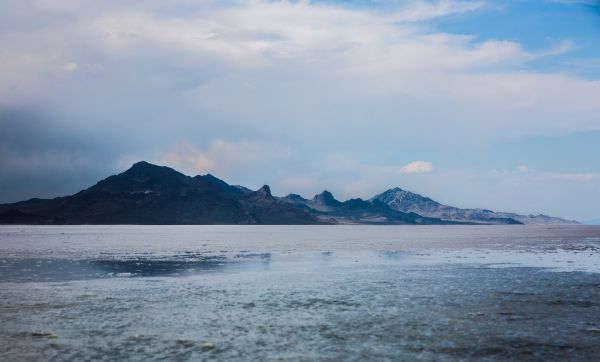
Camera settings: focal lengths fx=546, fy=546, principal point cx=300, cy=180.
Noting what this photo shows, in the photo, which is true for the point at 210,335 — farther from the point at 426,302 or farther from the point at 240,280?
the point at 240,280

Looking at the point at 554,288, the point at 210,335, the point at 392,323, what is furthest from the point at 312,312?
the point at 554,288

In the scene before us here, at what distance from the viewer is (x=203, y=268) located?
5981cm

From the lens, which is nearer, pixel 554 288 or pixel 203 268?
pixel 554 288

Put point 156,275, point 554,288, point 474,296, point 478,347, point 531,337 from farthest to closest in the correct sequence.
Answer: point 156,275, point 554,288, point 474,296, point 531,337, point 478,347

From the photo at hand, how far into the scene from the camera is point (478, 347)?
73.4 feet

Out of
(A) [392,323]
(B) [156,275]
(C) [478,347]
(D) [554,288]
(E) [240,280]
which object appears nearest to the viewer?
(C) [478,347]

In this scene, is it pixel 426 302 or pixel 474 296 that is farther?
pixel 474 296

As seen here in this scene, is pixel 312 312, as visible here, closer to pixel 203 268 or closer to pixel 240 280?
pixel 240 280

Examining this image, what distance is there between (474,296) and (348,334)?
15.2 m

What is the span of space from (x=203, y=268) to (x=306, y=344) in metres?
38.4

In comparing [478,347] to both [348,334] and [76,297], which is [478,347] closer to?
[348,334]

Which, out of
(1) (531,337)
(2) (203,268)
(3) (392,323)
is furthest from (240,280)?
(1) (531,337)

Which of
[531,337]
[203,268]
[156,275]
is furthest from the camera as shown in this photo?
[203,268]

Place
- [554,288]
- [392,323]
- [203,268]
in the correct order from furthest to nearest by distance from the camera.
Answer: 1. [203,268]
2. [554,288]
3. [392,323]
